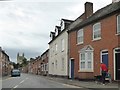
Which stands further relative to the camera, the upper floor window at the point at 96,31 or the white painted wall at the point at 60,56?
the white painted wall at the point at 60,56

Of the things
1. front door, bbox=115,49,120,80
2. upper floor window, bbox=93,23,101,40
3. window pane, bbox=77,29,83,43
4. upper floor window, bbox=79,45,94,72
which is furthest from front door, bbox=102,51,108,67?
window pane, bbox=77,29,83,43

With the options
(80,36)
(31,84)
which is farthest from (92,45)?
(31,84)

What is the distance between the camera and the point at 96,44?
90.7 feet

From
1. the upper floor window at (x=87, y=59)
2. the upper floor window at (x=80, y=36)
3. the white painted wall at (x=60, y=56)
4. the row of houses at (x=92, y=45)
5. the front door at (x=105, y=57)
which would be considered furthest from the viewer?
the white painted wall at (x=60, y=56)

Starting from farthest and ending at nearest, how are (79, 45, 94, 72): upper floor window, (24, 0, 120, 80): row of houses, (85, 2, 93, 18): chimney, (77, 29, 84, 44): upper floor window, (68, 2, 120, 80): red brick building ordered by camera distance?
(85, 2, 93, 18): chimney → (77, 29, 84, 44): upper floor window → (79, 45, 94, 72): upper floor window → (24, 0, 120, 80): row of houses → (68, 2, 120, 80): red brick building

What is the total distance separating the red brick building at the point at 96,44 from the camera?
23.9 m

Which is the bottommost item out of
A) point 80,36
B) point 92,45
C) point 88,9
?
point 92,45

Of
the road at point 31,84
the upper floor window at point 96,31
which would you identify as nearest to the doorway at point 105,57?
the upper floor window at point 96,31

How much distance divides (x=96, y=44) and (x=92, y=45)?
0.94 meters

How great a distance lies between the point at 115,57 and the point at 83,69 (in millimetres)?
6225

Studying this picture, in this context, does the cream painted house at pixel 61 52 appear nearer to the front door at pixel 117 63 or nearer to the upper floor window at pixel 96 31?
the upper floor window at pixel 96 31

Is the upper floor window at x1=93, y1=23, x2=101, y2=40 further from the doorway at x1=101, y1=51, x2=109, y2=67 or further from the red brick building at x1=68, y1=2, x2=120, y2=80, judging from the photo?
the doorway at x1=101, y1=51, x2=109, y2=67

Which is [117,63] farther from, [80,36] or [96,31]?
[80,36]

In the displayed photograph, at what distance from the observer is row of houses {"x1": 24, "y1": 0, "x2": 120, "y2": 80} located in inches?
947
